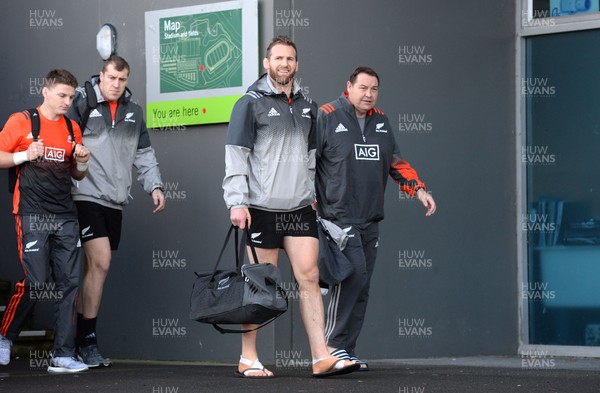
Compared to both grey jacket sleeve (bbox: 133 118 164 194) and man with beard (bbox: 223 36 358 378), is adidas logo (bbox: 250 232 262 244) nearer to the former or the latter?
man with beard (bbox: 223 36 358 378)

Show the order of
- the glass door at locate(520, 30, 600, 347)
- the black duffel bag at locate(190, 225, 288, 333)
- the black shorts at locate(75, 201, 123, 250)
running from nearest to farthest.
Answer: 1. the black duffel bag at locate(190, 225, 288, 333)
2. the black shorts at locate(75, 201, 123, 250)
3. the glass door at locate(520, 30, 600, 347)

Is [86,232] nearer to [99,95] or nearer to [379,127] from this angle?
[99,95]

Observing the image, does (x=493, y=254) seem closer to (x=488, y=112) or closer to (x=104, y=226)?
(x=488, y=112)

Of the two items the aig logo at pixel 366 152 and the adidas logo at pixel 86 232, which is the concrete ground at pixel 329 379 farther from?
the aig logo at pixel 366 152

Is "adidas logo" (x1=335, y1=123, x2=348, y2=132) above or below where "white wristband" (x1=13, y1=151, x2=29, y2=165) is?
above

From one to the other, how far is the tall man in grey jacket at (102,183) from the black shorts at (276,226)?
1.44 m

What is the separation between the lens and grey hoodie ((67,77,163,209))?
808cm

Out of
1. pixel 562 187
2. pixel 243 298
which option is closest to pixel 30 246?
pixel 243 298

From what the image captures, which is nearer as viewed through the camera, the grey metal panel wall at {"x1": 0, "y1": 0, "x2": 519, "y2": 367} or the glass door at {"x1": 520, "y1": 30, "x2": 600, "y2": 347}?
the grey metal panel wall at {"x1": 0, "y1": 0, "x2": 519, "y2": 367}

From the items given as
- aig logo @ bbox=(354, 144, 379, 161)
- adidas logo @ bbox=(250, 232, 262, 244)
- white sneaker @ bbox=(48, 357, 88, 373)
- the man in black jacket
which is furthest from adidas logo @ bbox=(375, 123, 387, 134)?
white sneaker @ bbox=(48, 357, 88, 373)

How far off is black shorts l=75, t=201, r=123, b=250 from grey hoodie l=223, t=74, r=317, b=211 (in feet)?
5.13

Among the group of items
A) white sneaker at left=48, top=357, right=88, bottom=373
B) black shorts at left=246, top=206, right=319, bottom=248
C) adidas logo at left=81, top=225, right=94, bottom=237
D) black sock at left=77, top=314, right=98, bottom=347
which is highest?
black shorts at left=246, top=206, right=319, bottom=248

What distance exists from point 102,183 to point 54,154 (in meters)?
0.54

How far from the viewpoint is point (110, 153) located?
322 inches
